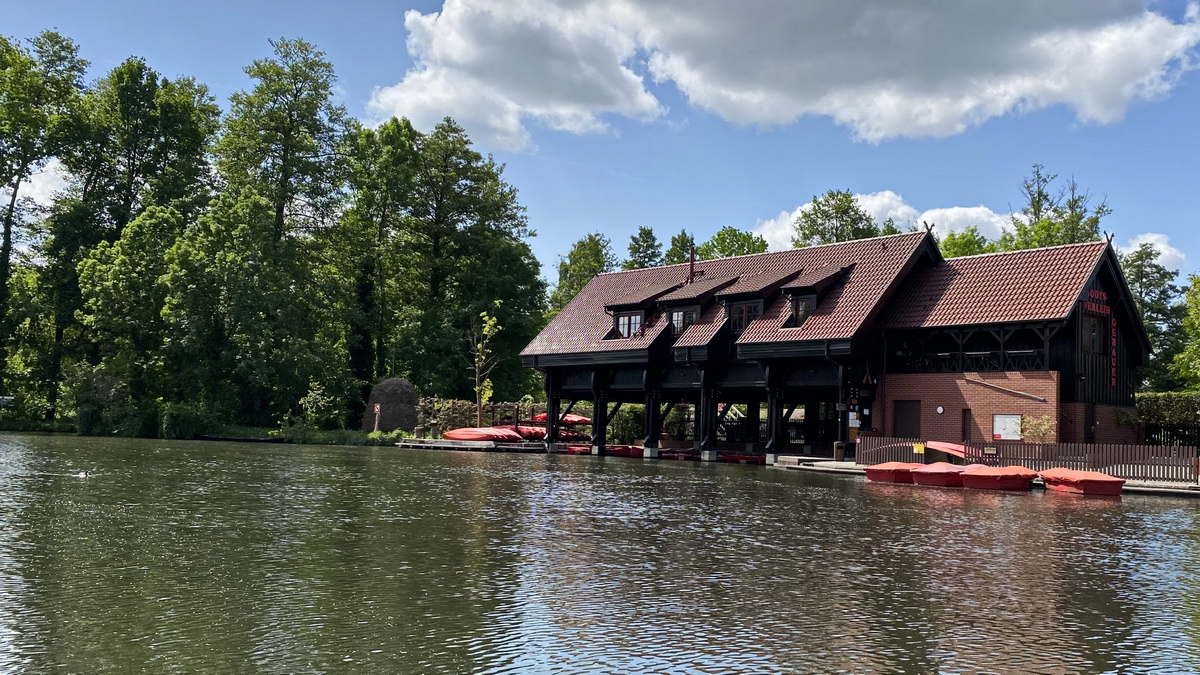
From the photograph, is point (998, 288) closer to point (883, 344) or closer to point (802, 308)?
point (883, 344)

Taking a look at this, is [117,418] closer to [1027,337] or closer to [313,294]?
[313,294]

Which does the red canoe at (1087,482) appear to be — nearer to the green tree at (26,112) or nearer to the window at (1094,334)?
the window at (1094,334)

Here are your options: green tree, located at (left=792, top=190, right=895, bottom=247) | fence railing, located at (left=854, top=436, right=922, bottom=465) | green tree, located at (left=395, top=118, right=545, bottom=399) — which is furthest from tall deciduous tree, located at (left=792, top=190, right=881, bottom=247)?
fence railing, located at (left=854, top=436, right=922, bottom=465)

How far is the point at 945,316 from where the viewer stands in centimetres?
4247

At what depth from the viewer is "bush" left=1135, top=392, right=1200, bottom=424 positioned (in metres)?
43.2

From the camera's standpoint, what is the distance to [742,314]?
160 feet

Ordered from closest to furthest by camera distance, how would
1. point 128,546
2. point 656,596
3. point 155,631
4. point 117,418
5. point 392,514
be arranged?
point 155,631 < point 656,596 < point 128,546 < point 392,514 < point 117,418

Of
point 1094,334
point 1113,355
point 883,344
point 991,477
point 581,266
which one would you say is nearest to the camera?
point 991,477

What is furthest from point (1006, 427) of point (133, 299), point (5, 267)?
point (5, 267)

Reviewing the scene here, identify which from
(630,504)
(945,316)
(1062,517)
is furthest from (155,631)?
(945,316)

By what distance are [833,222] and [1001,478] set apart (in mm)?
50905

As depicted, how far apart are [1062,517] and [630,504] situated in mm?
10074

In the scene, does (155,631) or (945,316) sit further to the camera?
(945,316)

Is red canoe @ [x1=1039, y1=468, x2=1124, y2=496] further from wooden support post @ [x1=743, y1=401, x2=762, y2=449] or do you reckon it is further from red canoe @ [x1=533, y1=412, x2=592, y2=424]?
red canoe @ [x1=533, y1=412, x2=592, y2=424]
